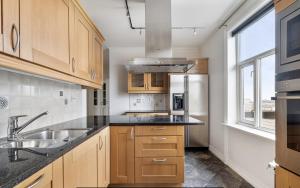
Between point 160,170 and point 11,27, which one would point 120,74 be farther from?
point 11,27

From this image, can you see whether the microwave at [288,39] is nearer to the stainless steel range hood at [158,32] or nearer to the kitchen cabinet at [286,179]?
the kitchen cabinet at [286,179]

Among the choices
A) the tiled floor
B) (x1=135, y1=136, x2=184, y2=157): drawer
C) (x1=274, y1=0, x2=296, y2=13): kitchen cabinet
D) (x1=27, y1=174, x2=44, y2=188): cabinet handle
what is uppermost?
(x1=274, y1=0, x2=296, y2=13): kitchen cabinet

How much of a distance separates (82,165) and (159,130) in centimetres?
111

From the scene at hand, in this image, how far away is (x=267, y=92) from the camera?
2.69 meters

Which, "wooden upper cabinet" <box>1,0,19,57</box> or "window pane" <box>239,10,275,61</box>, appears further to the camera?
"window pane" <box>239,10,275,61</box>

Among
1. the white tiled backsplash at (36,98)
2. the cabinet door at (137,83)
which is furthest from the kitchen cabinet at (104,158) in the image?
the cabinet door at (137,83)

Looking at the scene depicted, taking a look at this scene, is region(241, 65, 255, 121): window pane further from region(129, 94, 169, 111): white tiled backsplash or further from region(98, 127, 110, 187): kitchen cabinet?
region(129, 94, 169, 111): white tiled backsplash

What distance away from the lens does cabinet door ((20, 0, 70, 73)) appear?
122 centimetres

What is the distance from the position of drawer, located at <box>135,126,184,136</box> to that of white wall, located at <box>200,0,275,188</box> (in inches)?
39.8

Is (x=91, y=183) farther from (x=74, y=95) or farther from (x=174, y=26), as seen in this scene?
(x=174, y=26)

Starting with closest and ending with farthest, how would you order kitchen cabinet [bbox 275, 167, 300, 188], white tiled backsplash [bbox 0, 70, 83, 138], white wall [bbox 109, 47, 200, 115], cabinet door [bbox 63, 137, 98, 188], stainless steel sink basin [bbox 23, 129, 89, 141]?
kitchen cabinet [bbox 275, 167, 300, 188] < cabinet door [bbox 63, 137, 98, 188] < white tiled backsplash [bbox 0, 70, 83, 138] < stainless steel sink basin [bbox 23, 129, 89, 141] < white wall [bbox 109, 47, 200, 115]

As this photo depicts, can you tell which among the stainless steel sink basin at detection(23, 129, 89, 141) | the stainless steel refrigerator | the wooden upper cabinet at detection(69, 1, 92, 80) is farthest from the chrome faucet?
the stainless steel refrigerator

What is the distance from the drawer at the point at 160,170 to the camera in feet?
8.29

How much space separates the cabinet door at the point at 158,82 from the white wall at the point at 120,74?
64 cm
